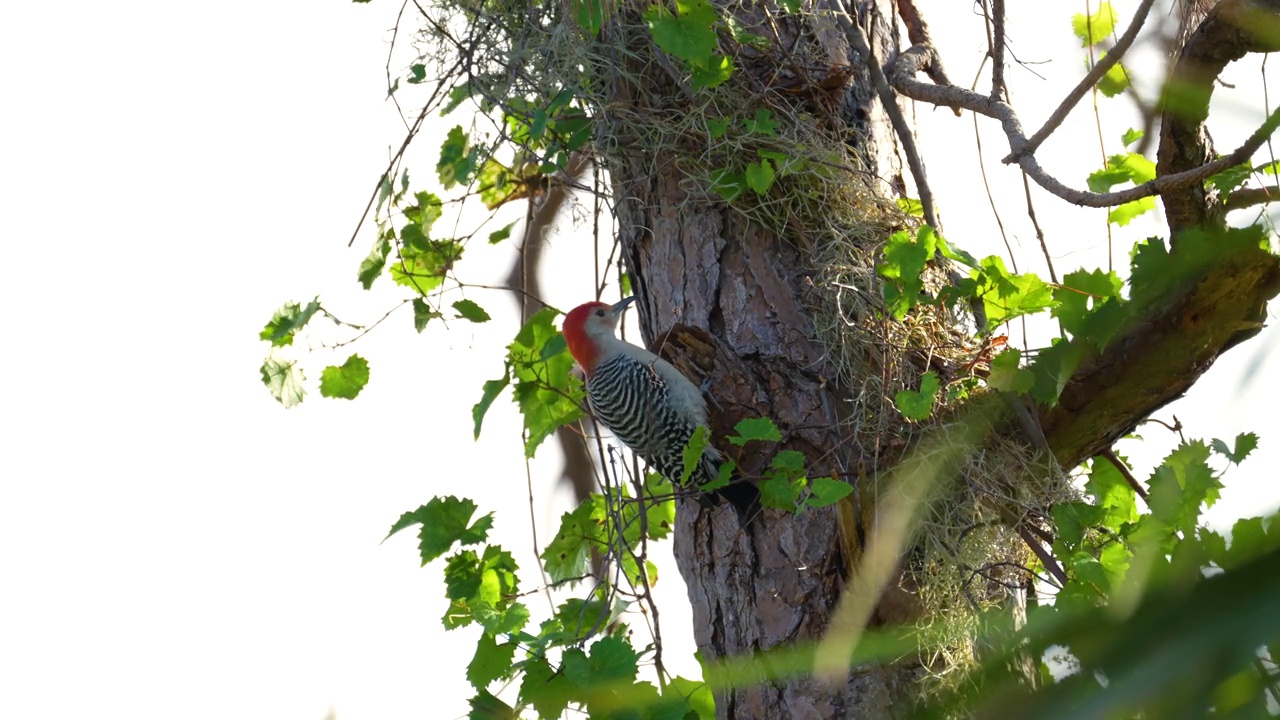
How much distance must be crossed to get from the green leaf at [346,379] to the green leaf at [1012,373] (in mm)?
1448

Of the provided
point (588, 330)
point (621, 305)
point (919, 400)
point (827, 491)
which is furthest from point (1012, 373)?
point (588, 330)

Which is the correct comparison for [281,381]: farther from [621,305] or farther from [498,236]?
[621,305]

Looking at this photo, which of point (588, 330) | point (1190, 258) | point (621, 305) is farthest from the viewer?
point (588, 330)

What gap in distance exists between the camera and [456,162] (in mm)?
2732

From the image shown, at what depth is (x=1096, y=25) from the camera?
2715 mm

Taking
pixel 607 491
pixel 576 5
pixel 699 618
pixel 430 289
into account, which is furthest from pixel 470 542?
pixel 576 5

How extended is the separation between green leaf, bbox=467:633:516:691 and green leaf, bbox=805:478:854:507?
0.66 m

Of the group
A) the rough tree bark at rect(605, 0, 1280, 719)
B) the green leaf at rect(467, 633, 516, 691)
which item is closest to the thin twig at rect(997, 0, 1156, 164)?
the rough tree bark at rect(605, 0, 1280, 719)

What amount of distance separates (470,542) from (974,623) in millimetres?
999

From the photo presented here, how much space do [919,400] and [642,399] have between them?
45.3 inches

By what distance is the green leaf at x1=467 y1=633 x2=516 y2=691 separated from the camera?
6.89 ft

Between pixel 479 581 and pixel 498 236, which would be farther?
pixel 498 236

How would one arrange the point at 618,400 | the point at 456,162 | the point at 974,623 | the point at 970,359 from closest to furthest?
the point at 974,623 → the point at 970,359 → the point at 456,162 → the point at 618,400

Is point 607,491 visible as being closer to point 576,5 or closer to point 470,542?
point 470,542
